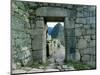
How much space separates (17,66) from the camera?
2.49 meters

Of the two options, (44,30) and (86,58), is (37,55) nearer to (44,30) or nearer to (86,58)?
(44,30)

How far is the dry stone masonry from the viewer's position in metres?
2.52

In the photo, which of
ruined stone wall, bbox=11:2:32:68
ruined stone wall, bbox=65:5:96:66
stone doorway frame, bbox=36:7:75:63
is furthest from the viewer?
ruined stone wall, bbox=65:5:96:66

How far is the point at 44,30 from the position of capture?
8.52ft

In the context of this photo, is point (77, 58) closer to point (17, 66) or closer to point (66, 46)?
point (66, 46)

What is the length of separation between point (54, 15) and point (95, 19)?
562 millimetres

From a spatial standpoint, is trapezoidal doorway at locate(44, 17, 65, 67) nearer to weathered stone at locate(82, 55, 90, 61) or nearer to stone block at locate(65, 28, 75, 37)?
stone block at locate(65, 28, 75, 37)

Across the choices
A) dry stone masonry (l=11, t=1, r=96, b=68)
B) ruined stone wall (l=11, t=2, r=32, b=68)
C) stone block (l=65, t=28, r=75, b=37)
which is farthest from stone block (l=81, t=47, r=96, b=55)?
ruined stone wall (l=11, t=2, r=32, b=68)

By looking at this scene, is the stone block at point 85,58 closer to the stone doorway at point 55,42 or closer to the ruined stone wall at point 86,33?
the ruined stone wall at point 86,33

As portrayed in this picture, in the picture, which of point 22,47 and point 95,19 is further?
point 95,19

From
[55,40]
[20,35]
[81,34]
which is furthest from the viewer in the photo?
[81,34]

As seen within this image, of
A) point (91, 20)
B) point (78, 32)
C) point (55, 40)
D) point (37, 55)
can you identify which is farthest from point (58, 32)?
point (91, 20)

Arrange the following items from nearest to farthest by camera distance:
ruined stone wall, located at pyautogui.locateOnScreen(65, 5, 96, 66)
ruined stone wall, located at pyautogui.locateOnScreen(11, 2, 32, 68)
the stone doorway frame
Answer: ruined stone wall, located at pyautogui.locateOnScreen(11, 2, 32, 68) → the stone doorway frame → ruined stone wall, located at pyautogui.locateOnScreen(65, 5, 96, 66)
